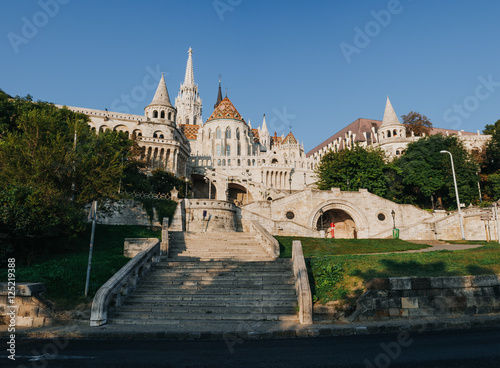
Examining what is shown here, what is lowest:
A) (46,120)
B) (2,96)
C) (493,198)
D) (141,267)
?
(141,267)

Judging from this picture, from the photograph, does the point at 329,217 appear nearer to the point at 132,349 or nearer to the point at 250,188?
the point at 250,188

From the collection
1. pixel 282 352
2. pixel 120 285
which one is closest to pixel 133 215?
pixel 120 285

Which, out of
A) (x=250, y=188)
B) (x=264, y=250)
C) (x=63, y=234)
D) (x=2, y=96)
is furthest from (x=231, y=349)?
(x=250, y=188)

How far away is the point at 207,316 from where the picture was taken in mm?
10695

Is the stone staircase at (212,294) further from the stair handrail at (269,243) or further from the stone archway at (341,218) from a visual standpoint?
the stone archway at (341,218)

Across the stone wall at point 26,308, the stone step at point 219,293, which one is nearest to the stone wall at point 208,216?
the stone step at point 219,293

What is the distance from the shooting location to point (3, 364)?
21.7ft

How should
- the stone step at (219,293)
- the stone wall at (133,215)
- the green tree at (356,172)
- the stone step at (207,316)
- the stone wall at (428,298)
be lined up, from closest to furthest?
the stone wall at (428,298) → the stone step at (207,316) → the stone step at (219,293) → the stone wall at (133,215) → the green tree at (356,172)

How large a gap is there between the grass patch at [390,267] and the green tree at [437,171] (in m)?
33.6

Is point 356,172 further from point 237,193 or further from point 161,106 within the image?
point 161,106

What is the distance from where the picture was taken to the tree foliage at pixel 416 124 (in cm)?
7300

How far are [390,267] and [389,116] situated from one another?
6587 cm

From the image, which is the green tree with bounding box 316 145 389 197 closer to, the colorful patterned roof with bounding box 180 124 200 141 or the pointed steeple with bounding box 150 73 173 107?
the pointed steeple with bounding box 150 73 173 107

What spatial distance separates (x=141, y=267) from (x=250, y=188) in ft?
159
